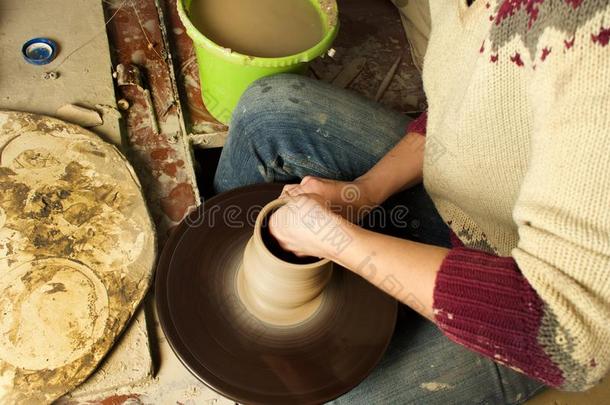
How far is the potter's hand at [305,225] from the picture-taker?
1.02 meters

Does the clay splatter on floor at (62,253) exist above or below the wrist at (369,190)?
below

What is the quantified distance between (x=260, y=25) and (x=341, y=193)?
723 millimetres

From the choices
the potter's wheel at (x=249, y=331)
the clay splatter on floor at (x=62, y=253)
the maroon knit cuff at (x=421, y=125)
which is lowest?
the clay splatter on floor at (x=62, y=253)

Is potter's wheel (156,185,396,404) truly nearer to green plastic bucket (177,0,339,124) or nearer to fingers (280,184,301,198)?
fingers (280,184,301,198)

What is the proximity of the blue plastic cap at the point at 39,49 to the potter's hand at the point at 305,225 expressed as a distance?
1.21m

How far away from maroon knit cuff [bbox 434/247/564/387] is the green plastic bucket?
0.88m

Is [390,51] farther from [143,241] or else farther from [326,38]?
[143,241]

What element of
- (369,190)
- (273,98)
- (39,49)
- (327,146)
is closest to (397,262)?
(369,190)

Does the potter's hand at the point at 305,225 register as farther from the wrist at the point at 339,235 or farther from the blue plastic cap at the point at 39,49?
the blue plastic cap at the point at 39,49

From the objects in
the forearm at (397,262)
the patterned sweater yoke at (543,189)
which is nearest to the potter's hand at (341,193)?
the forearm at (397,262)

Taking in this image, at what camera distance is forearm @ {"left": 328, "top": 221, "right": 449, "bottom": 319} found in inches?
36.9

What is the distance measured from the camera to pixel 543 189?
81 centimetres

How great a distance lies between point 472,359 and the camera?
4.21ft

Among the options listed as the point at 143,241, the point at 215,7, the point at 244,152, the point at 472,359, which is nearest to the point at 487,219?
the point at 472,359
